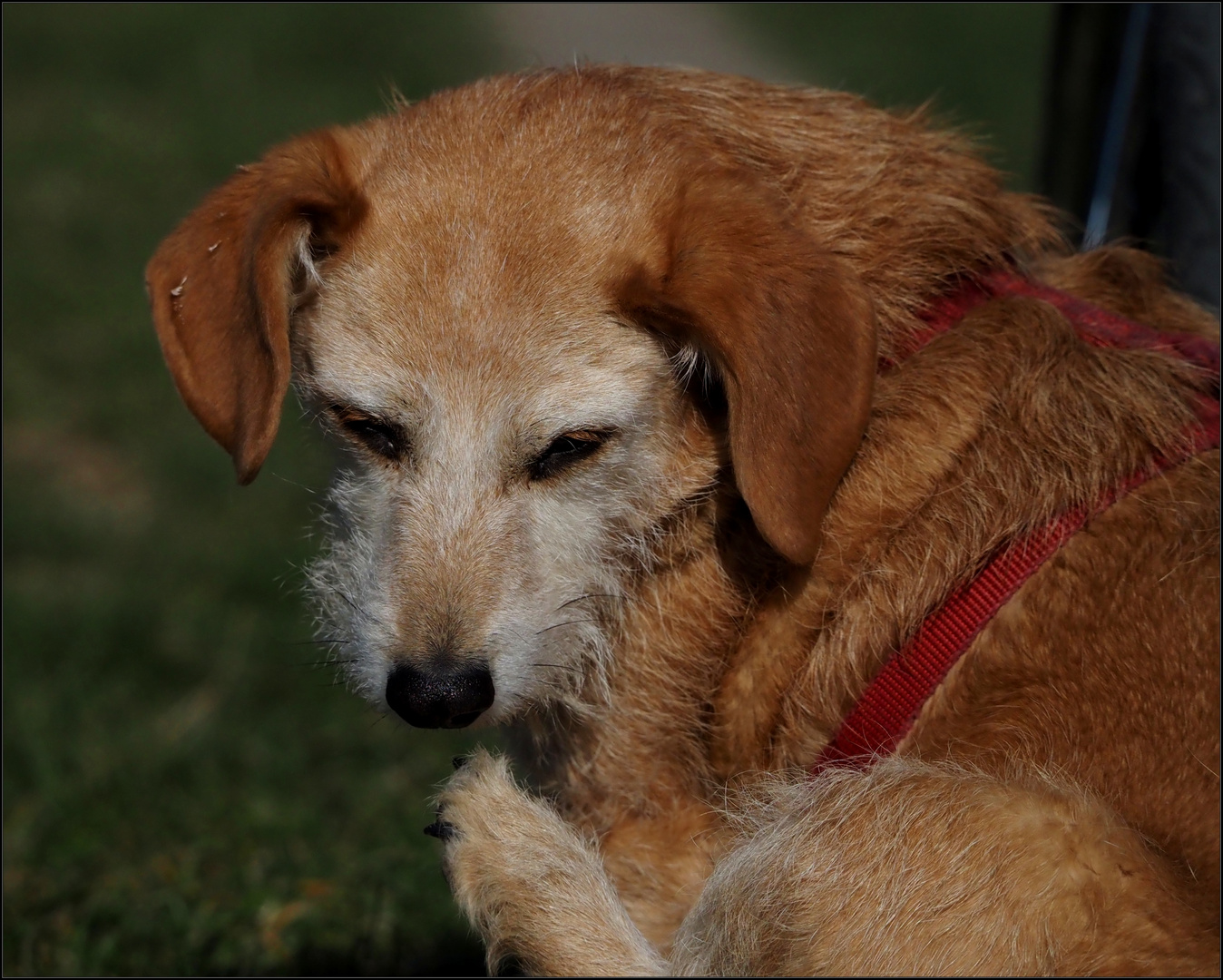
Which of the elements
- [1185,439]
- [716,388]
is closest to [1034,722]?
[1185,439]

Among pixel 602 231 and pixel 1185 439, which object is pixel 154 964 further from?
pixel 1185 439

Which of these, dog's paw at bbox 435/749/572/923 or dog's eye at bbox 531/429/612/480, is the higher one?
A: dog's eye at bbox 531/429/612/480

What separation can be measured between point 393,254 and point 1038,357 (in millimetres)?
1565

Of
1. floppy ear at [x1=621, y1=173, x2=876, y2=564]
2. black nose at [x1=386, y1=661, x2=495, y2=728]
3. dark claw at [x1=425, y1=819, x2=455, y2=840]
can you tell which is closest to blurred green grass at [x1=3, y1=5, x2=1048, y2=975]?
black nose at [x1=386, y1=661, x2=495, y2=728]

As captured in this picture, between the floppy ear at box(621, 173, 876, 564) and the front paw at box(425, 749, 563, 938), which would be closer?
the floppy ear at box(621, 173, 876, 564)

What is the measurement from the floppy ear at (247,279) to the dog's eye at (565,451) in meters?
0.65

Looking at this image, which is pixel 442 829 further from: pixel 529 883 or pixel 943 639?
pixel 943 639

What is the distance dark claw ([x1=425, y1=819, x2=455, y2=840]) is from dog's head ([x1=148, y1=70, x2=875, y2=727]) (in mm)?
306

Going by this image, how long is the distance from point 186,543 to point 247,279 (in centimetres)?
529

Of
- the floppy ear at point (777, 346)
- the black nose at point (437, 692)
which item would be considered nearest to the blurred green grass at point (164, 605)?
the black nose at point (437, 692)

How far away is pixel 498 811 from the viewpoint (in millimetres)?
3143

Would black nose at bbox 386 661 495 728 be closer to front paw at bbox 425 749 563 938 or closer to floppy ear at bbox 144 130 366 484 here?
front paw at bbox 425 749 563 938

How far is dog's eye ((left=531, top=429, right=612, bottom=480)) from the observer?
3.13 metres

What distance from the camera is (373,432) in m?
3.24
